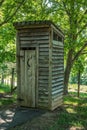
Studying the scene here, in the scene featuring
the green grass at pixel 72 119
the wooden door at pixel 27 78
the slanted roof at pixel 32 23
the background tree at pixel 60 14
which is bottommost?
the green grass at pixel 72 119

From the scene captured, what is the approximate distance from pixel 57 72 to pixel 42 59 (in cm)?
105

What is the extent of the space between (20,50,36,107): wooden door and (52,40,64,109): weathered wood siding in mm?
790

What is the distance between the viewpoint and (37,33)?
10.7 metres

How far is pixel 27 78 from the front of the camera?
10898 mm

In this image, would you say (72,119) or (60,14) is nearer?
(72,119)

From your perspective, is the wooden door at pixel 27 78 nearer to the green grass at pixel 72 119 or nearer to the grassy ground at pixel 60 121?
the grassy ground at pixel 60 121

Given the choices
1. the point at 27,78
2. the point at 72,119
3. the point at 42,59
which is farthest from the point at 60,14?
the point at 72,119

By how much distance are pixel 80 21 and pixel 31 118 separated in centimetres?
947

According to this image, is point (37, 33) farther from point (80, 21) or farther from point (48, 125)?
point (80, 21)

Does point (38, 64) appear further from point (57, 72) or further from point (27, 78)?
point (57, 72)

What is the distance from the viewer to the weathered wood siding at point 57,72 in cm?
1074

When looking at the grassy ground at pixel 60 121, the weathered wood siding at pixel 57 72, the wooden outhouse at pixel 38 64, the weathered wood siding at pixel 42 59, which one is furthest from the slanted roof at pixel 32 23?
the grassy ground at pixel 60 121

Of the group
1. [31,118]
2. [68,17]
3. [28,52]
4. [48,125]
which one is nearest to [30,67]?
[28,52]

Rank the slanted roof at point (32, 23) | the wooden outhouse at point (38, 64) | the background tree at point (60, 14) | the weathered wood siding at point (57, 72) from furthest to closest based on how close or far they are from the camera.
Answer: the background tree at point (60, 14), the weathered wood siding at point (57, 72), the wooden outhouse at point (38, 64), the slanted roof at point (32, 23)
